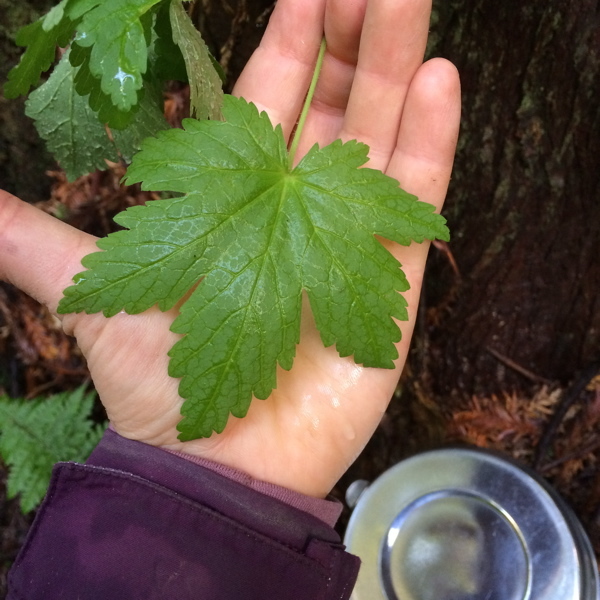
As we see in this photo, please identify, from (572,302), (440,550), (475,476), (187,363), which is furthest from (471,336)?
(187,363)

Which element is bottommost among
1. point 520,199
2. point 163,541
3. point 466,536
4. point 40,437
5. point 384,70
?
point 40,437

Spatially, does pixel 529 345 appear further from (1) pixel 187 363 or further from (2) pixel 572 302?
(1) pixel 187 363

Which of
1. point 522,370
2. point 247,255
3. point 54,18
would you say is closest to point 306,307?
point 247,255

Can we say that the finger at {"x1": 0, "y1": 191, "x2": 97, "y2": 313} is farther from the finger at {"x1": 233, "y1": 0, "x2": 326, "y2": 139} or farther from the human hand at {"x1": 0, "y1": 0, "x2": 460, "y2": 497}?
the finger at {"x1": 233, "y1": 0, "x2": 326, "y2": 139}

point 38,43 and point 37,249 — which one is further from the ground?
point 38,43

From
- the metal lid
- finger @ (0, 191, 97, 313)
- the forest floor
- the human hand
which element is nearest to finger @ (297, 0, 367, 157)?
the human hand

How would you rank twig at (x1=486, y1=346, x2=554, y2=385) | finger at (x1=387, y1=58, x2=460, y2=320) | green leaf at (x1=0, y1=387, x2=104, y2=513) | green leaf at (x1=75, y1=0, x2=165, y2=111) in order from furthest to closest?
twig at (x1=486, y1=346, x2=554, y2=385) < green leaf at (x1=0, y1=387, x2=104, y2=513) < finger at (x1=387, y1=58, x2=460, y2=320) < green leaf at (x1=75, y1=0, x2=165, y2=111)

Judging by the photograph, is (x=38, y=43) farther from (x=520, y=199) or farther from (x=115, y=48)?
(x=520, y=199)
